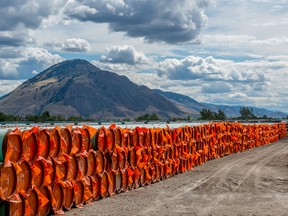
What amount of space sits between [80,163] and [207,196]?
4727 mm

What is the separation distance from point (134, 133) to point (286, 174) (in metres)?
9.03

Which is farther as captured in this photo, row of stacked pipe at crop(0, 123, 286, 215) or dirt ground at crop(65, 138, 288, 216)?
dirt ground at crop(65, 138, 288, 216)

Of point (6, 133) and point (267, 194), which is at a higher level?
point (6, 133)

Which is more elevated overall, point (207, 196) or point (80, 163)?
point (80, 163)

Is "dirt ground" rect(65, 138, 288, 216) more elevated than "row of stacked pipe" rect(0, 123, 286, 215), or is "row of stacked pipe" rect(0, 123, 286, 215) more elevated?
"row of stacked pipe" rect(0, 123, 286, 215)

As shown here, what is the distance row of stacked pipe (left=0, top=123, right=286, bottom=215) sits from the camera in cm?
1107

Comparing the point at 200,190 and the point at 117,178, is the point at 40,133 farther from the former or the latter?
the point at 200,190

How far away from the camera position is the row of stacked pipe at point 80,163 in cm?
1107

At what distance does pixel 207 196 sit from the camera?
16.0m

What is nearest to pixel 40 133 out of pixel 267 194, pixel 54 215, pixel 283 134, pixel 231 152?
pixel 54 215

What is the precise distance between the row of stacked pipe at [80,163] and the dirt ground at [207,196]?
47 centimetres

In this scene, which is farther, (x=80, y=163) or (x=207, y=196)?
(x=207, y=196)

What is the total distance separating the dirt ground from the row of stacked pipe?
0.47m

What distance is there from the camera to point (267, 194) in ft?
54.5
